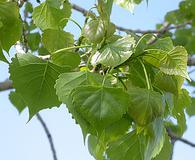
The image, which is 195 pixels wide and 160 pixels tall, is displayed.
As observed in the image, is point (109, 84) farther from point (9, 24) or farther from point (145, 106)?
point (9, 24)

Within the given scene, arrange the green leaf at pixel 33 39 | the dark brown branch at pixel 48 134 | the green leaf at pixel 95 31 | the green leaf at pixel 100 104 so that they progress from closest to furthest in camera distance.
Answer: the green leaf at pixel 100 104 < the green leaf at pixel 95 31 < the dark brown branch at pixel 48 134 < the green leaf at pixel 33 39

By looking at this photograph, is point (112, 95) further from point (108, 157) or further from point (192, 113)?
point (192, 113)

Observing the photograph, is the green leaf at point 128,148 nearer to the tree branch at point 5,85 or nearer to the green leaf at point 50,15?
the green leaf at point 50,15

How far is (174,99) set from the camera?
47.8 inches

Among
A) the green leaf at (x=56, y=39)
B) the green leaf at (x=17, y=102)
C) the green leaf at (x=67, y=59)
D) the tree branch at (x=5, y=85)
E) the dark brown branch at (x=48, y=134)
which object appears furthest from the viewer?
the green leaf at (x=17, y=102)

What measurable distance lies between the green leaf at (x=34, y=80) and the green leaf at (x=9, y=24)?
4 centimetres

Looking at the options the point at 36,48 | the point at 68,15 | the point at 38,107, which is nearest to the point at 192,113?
the point at 36,48

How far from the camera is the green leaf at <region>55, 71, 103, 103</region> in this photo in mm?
991

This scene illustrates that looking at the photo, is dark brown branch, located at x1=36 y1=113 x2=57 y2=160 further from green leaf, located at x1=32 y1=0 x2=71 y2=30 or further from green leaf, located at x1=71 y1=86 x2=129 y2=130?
green leaf, located at x1=71 y1=86 x2=129 y2=130

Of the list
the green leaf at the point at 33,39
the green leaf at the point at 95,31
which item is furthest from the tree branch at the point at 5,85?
the green leaf at the point at 33,39

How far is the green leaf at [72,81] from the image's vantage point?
99 centimetres

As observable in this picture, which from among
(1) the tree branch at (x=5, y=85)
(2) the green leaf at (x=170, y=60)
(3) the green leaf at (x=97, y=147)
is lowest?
(1) the tree branch at (x=5, y=85)

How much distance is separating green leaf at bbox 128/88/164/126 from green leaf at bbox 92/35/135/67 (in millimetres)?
73

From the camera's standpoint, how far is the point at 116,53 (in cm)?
99
